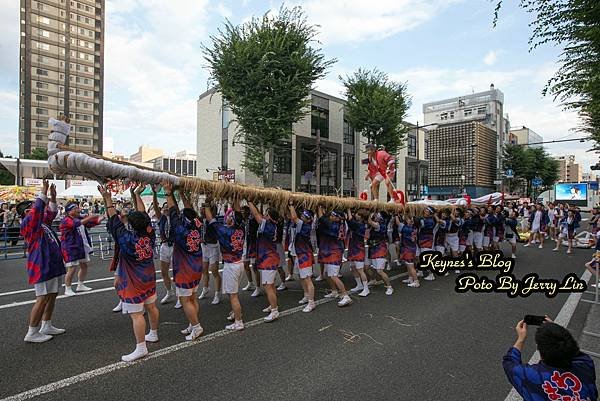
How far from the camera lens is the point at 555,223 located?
18891 millimetres

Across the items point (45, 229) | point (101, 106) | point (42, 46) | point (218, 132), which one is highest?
point (42, 46)

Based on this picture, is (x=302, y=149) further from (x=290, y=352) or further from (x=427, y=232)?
(x=290, y=352)

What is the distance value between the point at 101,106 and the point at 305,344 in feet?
241

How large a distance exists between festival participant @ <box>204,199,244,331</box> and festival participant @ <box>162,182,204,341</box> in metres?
0.43

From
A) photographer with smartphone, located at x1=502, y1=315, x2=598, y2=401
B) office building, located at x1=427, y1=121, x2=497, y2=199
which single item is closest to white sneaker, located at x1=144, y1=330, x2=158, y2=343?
photographer with smartphone, located at x1=502, y1=315, x2=598, y2=401

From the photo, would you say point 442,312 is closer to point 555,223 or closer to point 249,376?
point 249,376

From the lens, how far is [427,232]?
9.62 meters

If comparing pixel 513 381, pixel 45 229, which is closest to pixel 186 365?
pixel 45 229

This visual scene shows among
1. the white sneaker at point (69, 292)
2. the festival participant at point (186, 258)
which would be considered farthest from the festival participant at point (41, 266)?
the white sneaker at point (69, 292)

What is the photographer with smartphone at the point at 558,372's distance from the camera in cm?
230

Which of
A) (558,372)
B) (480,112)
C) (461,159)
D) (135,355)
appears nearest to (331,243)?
(135,355)

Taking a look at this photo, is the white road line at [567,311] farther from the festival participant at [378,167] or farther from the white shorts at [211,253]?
the white shorts at [211,253]

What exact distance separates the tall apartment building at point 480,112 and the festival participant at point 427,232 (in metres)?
52.8

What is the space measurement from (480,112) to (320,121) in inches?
1844
